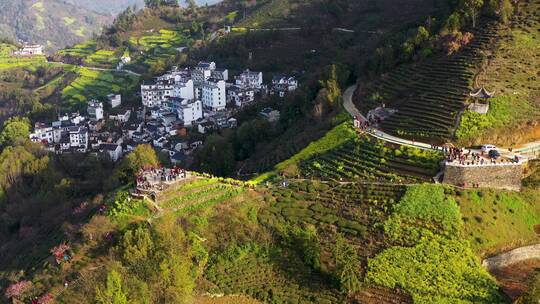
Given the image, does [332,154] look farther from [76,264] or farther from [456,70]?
[76,264]

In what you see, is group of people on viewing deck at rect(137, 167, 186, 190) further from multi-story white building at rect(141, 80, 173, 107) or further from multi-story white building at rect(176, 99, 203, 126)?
multi-story white building at rect(141, 80, 173, 107)

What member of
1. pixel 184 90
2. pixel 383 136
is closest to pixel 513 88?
pixel 383 136

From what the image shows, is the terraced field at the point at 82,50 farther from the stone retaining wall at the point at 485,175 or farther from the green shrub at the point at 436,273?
the green shrub at the point at 436,273

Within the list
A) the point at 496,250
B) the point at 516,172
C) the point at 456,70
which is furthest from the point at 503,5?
the point at 496,250

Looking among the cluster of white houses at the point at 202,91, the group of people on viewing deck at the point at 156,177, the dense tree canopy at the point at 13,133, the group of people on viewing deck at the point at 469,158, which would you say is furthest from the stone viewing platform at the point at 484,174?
the dense tree canopy at the point at 13,133

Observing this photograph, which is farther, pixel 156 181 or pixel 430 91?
pixel 430 91

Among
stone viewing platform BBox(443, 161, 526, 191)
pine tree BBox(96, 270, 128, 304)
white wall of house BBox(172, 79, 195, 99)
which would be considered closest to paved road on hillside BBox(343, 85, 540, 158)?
stone viewing platform BBox(443, 161, 526, 191)

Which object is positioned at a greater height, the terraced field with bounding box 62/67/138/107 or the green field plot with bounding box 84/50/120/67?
the green field plot with bounding box 84/50/120/67

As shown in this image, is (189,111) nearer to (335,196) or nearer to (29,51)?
(335,196)
